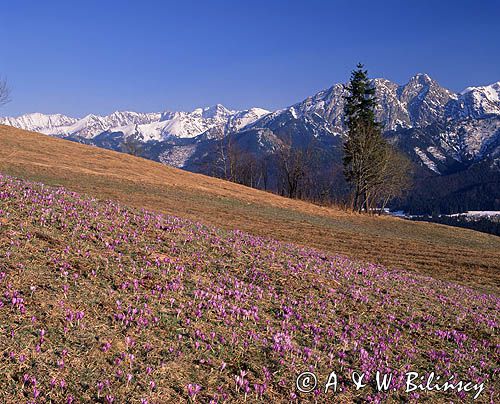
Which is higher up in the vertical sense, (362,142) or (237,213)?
(362,142)

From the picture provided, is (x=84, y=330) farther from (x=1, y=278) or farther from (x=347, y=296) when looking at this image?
(x=347, y=296)

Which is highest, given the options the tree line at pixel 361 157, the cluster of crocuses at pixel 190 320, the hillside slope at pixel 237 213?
the tree line at pixel 361 157

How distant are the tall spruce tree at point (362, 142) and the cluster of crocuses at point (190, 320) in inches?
2212

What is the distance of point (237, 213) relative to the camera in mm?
32469

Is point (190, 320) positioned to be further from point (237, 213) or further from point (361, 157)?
point (361, 157)

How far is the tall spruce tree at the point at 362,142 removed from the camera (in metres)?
66.8

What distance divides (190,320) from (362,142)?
207 ft

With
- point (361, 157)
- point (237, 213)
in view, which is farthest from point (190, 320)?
point (361, 157)

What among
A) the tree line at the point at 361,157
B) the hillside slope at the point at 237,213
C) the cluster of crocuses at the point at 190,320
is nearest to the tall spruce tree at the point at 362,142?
the tree line at the point at 361,157

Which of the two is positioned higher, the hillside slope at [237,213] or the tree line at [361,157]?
the tree line at [361,157]

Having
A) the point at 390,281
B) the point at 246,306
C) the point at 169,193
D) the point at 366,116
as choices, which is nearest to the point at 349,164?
the point at 366,116

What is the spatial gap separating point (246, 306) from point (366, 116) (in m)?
68.2

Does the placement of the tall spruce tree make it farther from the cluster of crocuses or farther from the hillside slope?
Answer: the cluster of crocuses

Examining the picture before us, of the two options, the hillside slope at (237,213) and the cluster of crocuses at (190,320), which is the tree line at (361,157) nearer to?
the hillside slope at (237,213)
